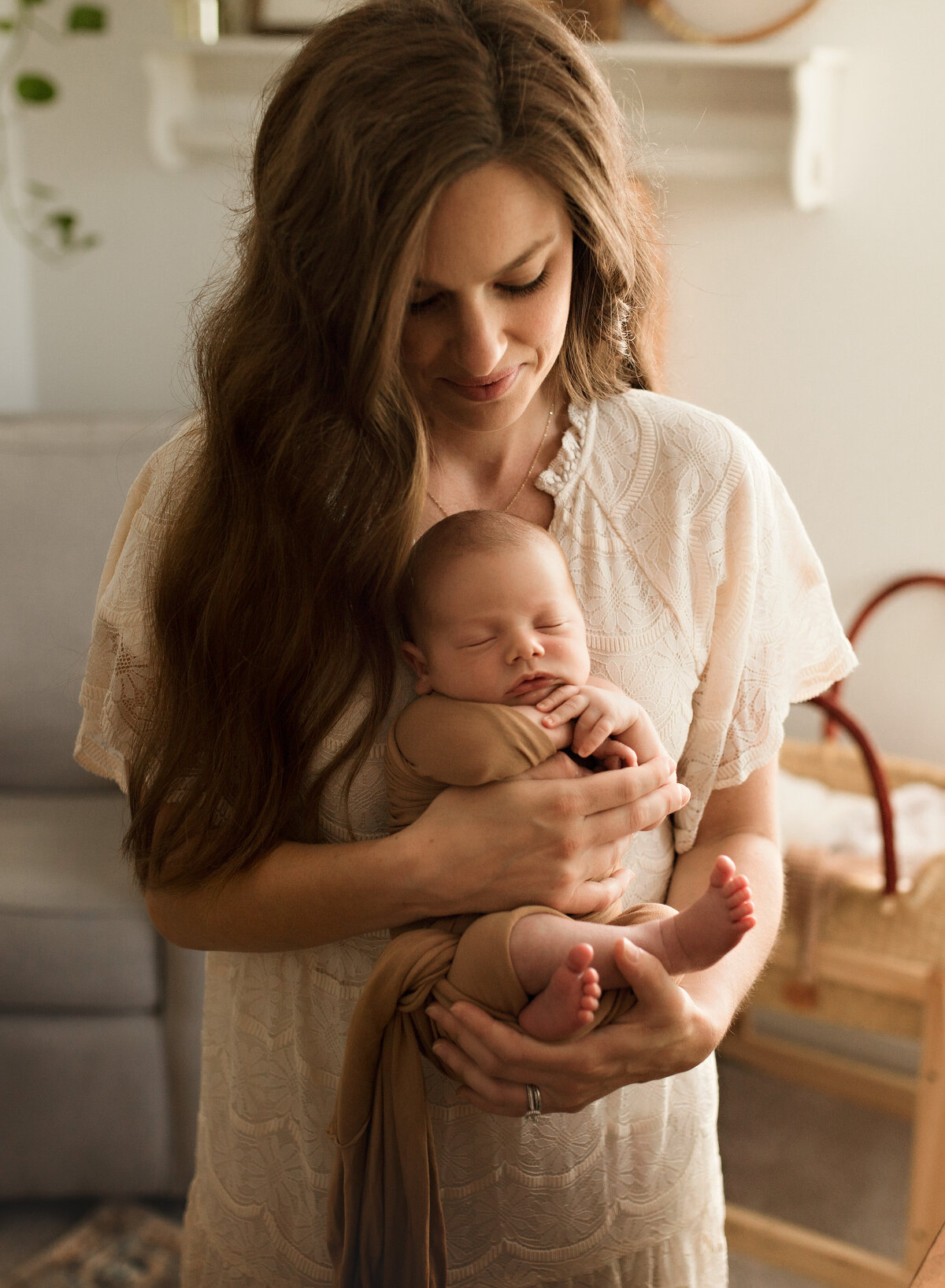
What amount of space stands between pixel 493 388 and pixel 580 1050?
0.51m

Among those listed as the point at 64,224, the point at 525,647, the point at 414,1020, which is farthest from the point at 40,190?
the point at 414,1020

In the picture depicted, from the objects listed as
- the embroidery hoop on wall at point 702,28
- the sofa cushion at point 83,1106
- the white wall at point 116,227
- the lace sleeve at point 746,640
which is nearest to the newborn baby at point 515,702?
the lace sleeve at point 746,640

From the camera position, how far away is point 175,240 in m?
2.63

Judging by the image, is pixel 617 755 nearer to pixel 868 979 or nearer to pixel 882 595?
pixel 868 979

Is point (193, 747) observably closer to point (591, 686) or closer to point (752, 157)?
point (591, 686)

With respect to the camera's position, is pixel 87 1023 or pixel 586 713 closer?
pixel 586 713

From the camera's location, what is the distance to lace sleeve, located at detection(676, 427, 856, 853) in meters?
0.94

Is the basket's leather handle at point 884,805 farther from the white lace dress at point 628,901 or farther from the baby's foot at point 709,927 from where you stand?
the baby's foot at point 709,927

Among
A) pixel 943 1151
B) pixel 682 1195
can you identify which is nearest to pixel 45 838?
pixel 682 1195

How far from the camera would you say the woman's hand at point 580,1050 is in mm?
790

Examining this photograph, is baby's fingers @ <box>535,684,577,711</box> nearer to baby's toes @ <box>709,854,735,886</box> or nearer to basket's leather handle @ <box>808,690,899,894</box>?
baby's toes @ <box>709,854,735,886</box>

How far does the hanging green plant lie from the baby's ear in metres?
2.11

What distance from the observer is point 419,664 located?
0.88 metres

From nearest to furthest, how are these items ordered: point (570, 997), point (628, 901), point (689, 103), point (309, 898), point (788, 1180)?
point (570, 997) < point (309, 898) < point (628, 901) < point (788, 1180) < point (689, 103)
